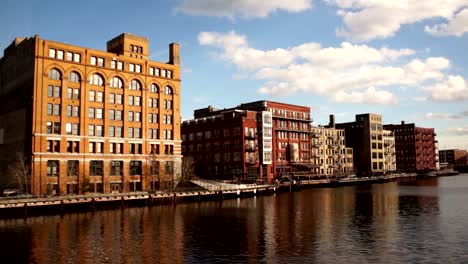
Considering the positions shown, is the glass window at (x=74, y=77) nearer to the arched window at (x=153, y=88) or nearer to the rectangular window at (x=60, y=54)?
the rectangular window at (x=60, y=54)

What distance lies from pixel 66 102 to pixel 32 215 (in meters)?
30.5

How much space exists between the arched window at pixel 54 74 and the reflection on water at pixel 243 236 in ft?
109

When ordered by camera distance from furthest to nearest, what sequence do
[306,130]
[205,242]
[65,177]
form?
[306,130], [65,177], [205,242]

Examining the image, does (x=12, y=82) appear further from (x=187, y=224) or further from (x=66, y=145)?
(x=187, y=224)

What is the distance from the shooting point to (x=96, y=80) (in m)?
97.3

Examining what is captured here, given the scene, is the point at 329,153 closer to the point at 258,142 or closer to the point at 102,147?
the point at 258,142

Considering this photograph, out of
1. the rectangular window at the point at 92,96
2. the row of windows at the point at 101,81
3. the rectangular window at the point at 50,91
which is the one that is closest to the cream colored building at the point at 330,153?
the row of windows at the point at 101,81

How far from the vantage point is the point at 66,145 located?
91.1 m

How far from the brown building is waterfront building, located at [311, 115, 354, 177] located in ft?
250

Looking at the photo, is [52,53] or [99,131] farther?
[99,131]

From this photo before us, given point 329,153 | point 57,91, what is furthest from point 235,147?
point 329,153

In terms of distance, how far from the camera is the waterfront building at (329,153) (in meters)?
172

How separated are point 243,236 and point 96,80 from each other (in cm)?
6192

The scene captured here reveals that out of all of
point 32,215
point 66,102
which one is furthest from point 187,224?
point 66,102
